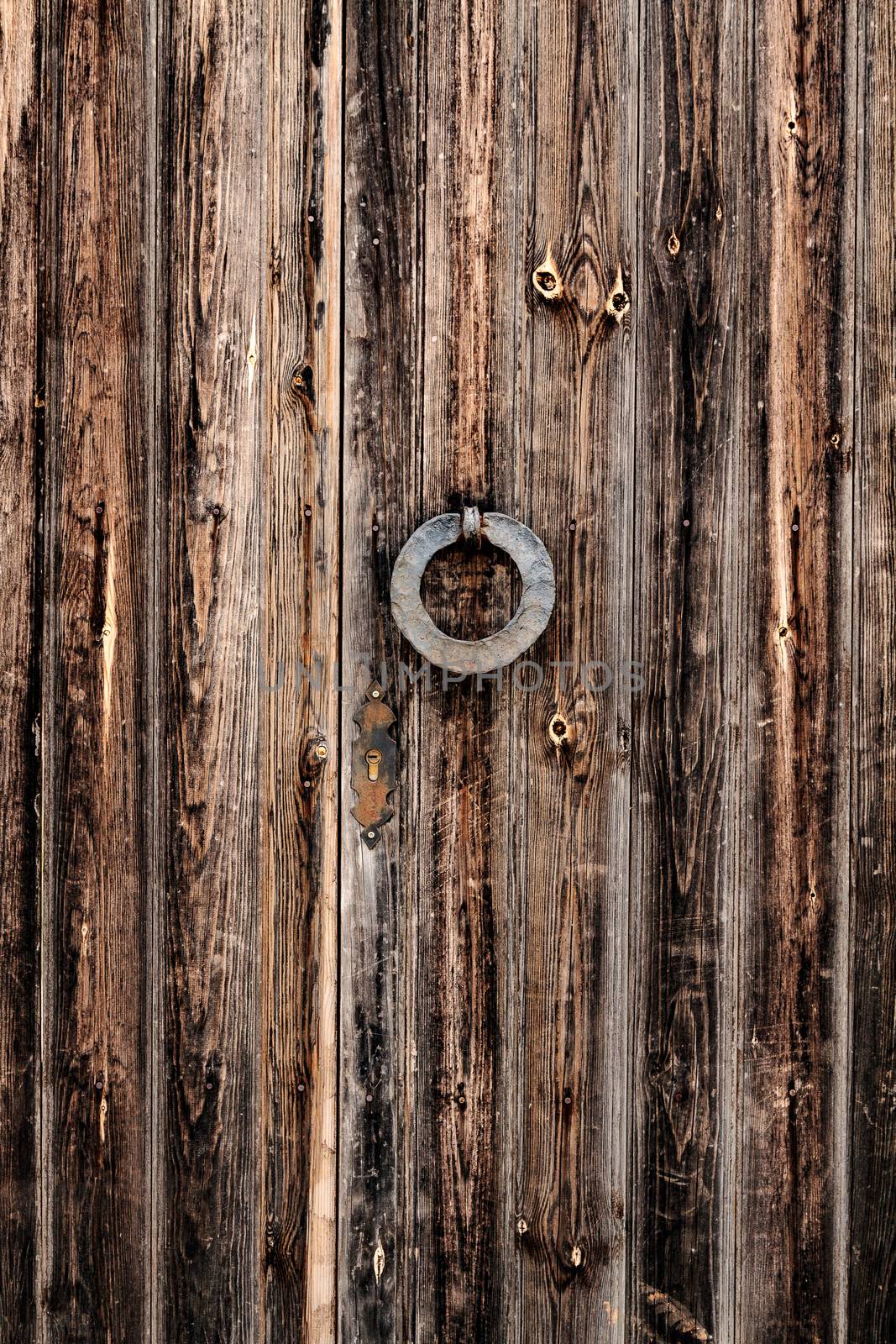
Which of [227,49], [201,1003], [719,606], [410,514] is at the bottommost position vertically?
[201,1003]

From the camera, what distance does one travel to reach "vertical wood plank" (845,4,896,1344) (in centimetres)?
94

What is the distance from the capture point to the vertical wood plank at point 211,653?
906mm

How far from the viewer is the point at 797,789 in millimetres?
942

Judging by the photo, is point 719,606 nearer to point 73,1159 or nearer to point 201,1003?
point 201,1003

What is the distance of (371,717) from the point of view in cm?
93

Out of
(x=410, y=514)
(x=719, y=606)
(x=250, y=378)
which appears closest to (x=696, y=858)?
(x=719, y=606)

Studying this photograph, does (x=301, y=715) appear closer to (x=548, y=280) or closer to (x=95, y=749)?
(x=95, y=749)

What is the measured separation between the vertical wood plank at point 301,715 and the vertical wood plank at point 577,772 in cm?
21

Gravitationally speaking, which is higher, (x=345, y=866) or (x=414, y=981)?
(x=345, y=866)

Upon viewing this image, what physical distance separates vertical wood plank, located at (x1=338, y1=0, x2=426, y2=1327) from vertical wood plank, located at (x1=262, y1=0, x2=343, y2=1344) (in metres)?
0.02

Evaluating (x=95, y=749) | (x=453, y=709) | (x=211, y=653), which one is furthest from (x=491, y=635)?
(x=95, y=749)

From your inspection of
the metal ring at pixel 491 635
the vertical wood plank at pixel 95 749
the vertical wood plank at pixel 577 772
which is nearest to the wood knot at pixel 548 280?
the vertical wood plank at pixel 577 772

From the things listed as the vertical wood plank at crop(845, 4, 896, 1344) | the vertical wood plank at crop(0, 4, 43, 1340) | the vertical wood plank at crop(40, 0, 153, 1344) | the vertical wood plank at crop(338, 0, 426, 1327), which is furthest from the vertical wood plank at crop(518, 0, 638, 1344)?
the vertical wood plank at crop(0, 4, 43, 1340)

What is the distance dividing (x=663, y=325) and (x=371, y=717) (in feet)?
1.79
